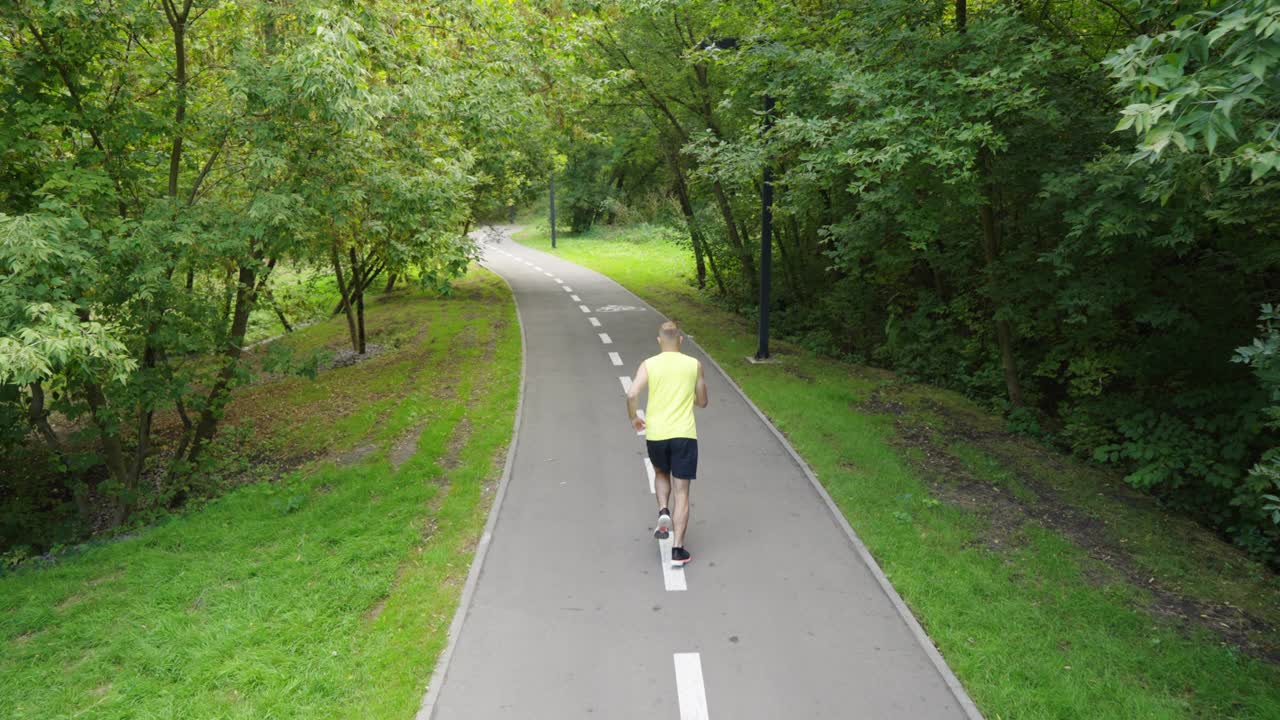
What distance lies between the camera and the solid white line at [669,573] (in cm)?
588

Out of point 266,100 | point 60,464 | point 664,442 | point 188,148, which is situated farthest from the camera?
point 188,148

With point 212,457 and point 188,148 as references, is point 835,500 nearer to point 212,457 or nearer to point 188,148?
point 212,457

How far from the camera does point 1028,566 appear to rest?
6223 mm

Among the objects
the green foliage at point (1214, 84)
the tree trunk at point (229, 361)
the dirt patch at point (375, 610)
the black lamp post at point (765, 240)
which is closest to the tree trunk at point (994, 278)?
the black lamp post at point (765, 240)

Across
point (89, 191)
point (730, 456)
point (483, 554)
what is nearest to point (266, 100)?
point (89, 191)

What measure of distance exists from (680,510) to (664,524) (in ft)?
1.00

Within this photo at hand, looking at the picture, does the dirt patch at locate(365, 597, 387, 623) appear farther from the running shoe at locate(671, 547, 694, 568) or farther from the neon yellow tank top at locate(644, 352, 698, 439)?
the neon yellow tank top at locate(644, 352, 698, 439)

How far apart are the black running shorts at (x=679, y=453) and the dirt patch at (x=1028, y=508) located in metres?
3.05

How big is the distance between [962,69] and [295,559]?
8781 millimetres

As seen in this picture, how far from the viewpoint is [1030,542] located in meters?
6.69

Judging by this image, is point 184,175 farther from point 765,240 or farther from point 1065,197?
point 1065,197

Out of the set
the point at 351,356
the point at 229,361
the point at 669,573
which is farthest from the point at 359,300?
the point at 669,573

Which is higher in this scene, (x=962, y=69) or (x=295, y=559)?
(x=962, y=69)

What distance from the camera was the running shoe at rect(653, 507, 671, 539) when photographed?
20.7 ft
